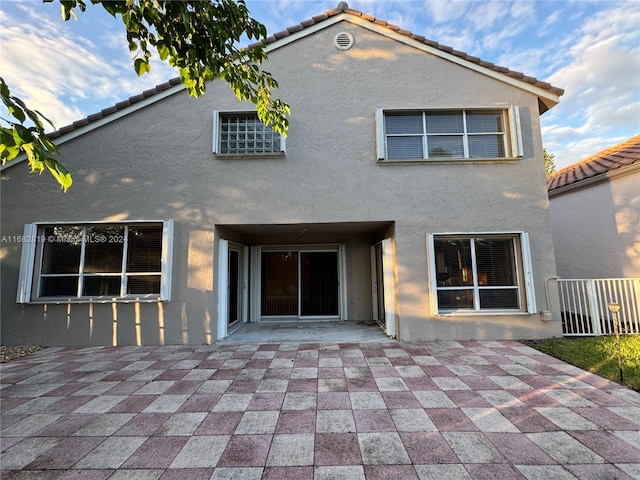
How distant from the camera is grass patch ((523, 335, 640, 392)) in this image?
4430mm

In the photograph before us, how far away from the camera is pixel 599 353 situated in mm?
5340

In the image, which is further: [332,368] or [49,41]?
[49,41]

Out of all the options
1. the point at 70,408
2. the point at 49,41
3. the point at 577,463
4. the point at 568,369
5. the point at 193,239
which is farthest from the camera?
the point at 193,239

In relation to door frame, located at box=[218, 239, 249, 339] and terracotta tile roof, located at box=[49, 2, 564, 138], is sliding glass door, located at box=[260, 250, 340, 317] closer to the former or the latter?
door frame, located at box=[218, 239, 249, 339]

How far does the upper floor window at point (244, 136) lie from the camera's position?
22.8 ft

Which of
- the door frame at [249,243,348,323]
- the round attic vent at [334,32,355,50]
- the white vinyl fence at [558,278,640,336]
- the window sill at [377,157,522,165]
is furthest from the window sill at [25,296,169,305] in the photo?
the white vinyl fence at [558,278,640,336]

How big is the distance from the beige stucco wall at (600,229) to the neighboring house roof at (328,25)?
10.8ft

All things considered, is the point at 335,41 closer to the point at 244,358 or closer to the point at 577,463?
the point at 244,358

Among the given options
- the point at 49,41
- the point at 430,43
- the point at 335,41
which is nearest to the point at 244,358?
the point at 49,41

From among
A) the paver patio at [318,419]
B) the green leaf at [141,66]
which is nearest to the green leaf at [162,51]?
the green leaf at [141,66]

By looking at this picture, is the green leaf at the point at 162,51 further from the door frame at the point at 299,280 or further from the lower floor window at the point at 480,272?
the door frame at the point at 299,280

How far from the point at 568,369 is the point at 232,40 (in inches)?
298

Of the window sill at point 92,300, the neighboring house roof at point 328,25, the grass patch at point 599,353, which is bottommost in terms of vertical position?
the grass patch at point 599,353

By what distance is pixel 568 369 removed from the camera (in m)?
4.71
